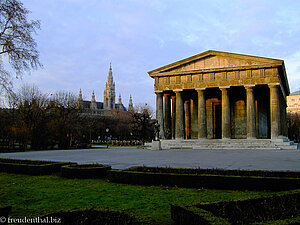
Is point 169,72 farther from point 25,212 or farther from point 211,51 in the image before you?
point 25,212

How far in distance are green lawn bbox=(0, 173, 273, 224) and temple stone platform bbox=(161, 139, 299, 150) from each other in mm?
29576

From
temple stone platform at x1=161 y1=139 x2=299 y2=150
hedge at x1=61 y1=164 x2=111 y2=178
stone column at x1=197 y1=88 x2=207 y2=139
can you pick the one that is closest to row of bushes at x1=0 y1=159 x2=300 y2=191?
hedge at x1=61 y1=164 x2=111 y2=178

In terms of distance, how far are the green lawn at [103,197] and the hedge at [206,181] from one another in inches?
17.4

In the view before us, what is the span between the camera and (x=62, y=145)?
5275cm

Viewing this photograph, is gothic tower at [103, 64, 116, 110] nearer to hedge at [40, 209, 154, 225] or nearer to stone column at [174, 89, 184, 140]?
stone column at [174, 89, 184, 140]

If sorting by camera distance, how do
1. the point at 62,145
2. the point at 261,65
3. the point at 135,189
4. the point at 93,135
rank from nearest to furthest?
the point at 135,189 → the point at 261,65 → the point at 62,145 → the point at 93,135

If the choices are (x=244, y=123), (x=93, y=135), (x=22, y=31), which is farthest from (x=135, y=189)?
(x=93, y=135)

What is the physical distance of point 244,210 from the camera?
6191 millimetres

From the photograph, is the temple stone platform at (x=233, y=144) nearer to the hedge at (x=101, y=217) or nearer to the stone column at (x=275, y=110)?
the stone column at (x=275, y=110)

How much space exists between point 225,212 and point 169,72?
39.4 metres

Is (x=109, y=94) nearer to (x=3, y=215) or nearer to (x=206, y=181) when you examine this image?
(x=206, y=181)

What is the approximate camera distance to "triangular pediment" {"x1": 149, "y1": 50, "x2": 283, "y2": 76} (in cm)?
3876

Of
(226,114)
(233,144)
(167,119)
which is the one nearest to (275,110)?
(226,114)

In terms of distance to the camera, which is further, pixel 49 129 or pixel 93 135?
pixel 93 135
